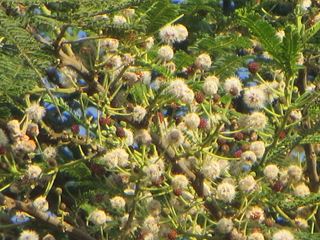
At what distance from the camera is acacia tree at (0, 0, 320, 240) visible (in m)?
3.96

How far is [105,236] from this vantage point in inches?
180

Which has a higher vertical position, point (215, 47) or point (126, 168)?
point (215, 47)

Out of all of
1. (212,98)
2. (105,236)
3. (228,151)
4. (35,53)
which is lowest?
(105,236)

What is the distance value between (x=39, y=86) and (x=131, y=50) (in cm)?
40

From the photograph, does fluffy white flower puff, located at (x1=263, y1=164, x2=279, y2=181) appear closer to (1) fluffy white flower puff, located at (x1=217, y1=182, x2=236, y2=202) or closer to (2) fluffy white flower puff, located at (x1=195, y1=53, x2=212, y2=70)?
(1) fluffy white flower puff, located at (x1=217, y1=182, x2=236, y2=202)

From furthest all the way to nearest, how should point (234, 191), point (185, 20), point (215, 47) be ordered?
point (185, 20) → point (215, 47) → point (234, 191)

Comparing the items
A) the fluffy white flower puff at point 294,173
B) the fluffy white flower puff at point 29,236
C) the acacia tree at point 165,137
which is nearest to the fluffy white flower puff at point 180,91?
the acacia tree at point 165,137

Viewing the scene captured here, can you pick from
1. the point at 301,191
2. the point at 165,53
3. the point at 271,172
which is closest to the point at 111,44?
the point at 165,53

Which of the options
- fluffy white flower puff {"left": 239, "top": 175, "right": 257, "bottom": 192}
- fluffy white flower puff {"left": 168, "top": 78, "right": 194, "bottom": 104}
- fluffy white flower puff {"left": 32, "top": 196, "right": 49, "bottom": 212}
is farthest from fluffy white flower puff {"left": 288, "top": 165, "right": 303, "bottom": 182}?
fluffy white flower puff {"left": 32, "top": 196, "right": 49, "bottom": 212}

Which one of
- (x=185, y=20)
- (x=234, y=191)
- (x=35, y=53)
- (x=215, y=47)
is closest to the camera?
(x=35, y=53)

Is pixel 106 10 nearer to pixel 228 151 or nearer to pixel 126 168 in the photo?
pixel 126 168

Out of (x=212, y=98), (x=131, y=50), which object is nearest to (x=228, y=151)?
(x=212, y=98)

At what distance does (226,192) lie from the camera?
3926 mm

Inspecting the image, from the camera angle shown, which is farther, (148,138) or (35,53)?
(148,138)
